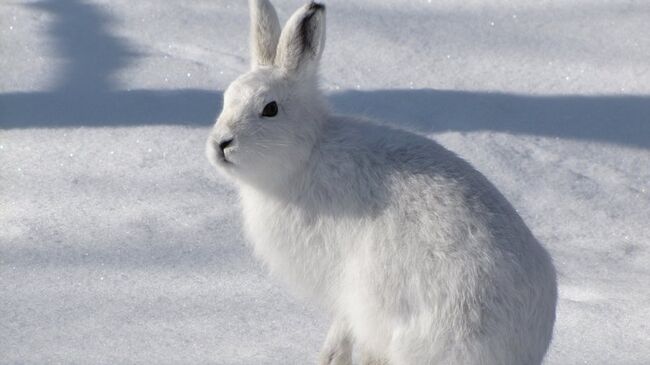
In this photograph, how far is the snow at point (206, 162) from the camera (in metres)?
3.47

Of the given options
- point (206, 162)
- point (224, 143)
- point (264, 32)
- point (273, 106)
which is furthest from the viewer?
point (206, 162)

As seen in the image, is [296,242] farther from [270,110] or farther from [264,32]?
[264,32]

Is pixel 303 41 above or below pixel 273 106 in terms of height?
above

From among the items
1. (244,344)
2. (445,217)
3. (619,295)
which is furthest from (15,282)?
(619,295)

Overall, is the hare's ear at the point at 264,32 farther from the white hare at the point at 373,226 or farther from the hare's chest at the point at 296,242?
the hare's chest at the point at 296,242

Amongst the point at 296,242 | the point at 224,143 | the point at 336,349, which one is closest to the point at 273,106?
the point at 224,143

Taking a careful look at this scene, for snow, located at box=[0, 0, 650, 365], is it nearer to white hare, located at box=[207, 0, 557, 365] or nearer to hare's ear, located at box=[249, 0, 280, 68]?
white hare, located at box=[207, 0, 557, 365]

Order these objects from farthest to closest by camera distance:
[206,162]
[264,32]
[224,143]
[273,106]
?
[206,162] < [264,32] < [273,106] < [224,143]

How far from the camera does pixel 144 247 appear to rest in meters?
3.87

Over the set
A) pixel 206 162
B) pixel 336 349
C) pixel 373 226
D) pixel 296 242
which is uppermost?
pixel 373 226

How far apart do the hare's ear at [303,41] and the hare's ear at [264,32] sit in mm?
73

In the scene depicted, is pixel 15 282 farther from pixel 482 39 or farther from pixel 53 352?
pixel 482 39

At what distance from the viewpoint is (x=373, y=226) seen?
2.82 m

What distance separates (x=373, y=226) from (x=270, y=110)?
14.6 inches
